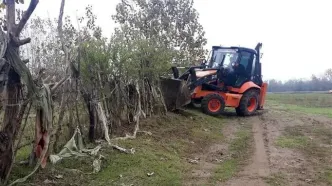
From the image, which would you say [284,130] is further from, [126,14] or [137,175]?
[126,14]

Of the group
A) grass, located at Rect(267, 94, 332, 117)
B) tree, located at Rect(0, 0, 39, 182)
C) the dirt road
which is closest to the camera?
tree, located at Rect(0, 0, 39, 182)

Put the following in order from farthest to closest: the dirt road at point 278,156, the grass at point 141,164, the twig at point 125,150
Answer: the twig at point 125,150 → the dirt road at point 278,156 → the grass at point 141,164

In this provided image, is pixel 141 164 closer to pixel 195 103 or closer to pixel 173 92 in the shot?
pixel 173 92

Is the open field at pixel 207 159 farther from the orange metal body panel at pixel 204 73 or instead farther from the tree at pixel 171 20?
the tree at pixel 171 20

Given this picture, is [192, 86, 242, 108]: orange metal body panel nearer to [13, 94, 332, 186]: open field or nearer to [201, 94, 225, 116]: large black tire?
[201, 94, 225, 116]: large black tire

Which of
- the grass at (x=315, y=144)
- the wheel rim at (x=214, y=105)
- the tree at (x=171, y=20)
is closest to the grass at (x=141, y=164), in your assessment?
the grass at (x=315, y=144)

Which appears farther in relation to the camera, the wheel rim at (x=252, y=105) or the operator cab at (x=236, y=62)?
the wheel rim at (x=252, y=105)

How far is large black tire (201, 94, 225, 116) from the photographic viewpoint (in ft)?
42.8

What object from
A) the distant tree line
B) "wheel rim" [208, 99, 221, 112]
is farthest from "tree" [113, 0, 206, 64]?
the distant tree line

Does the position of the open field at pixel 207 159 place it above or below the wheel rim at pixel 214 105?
below

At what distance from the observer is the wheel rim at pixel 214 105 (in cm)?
1316

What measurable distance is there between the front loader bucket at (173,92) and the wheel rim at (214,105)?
1521 mm

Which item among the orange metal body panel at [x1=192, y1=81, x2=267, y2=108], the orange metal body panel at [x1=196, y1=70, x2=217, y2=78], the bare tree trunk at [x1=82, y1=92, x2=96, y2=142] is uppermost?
the orange metal body panel at [x1=196, y1=70, x2=217, y2=78]

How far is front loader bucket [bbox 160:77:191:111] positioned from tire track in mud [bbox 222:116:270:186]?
8.45 ft
